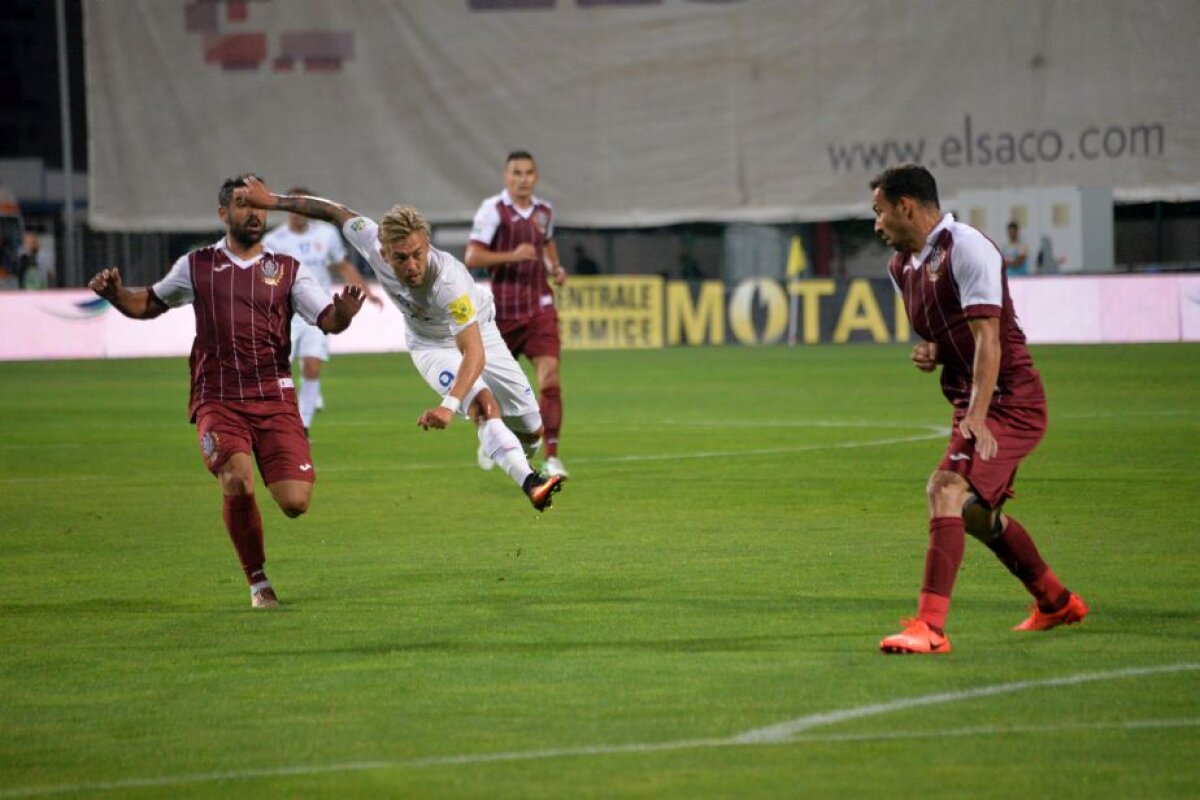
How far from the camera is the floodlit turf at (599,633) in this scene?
19.9ft

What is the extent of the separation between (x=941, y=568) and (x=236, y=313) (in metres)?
3.69

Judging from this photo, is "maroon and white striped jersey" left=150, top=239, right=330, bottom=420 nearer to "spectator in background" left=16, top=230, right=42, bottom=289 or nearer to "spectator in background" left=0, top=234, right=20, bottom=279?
"spectator in background" left=16, top=230, right=42, bottom=289

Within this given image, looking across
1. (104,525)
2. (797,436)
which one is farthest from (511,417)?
(797,436)

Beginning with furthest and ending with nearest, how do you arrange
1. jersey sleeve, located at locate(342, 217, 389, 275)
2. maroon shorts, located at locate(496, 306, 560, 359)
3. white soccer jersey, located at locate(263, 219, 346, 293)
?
white soccer jersey, located at locate(263, 219, 346, 293)
maroon shorts, located at locate(496, 306, 560, 359)
jersey sleeve, located at locate(342, 217, 389, 275)

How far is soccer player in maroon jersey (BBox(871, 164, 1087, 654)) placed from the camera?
303 inches

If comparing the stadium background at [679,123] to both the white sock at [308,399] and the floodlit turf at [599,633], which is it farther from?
the floodlit turf at [599,633]

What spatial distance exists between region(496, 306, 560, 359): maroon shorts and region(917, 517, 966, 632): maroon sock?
822 centimetres

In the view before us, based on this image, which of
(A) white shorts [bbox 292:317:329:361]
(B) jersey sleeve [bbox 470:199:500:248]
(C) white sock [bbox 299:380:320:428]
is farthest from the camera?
(A) white shorts [bbox 292:317:329:361]

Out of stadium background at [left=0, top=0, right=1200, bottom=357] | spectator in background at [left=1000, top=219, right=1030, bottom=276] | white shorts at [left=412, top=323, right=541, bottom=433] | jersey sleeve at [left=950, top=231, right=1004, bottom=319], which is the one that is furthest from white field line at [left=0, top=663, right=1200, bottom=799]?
stadium background at [left=0, top=0, right=1200, bottom=357]

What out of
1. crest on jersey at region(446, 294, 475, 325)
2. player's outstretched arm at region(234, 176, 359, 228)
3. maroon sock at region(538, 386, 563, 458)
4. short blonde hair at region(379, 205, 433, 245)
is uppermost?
player's outstretched arm at region(234, 176, 359, 228)

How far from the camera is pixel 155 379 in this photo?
28.8m

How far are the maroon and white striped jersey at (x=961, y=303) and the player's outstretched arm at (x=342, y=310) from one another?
2.53 metres

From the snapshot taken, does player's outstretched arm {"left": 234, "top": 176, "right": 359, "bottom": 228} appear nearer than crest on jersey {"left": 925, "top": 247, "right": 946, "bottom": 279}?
No

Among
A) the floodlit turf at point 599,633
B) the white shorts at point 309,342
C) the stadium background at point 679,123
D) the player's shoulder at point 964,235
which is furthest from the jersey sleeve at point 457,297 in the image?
the stadium background at point 679,123
